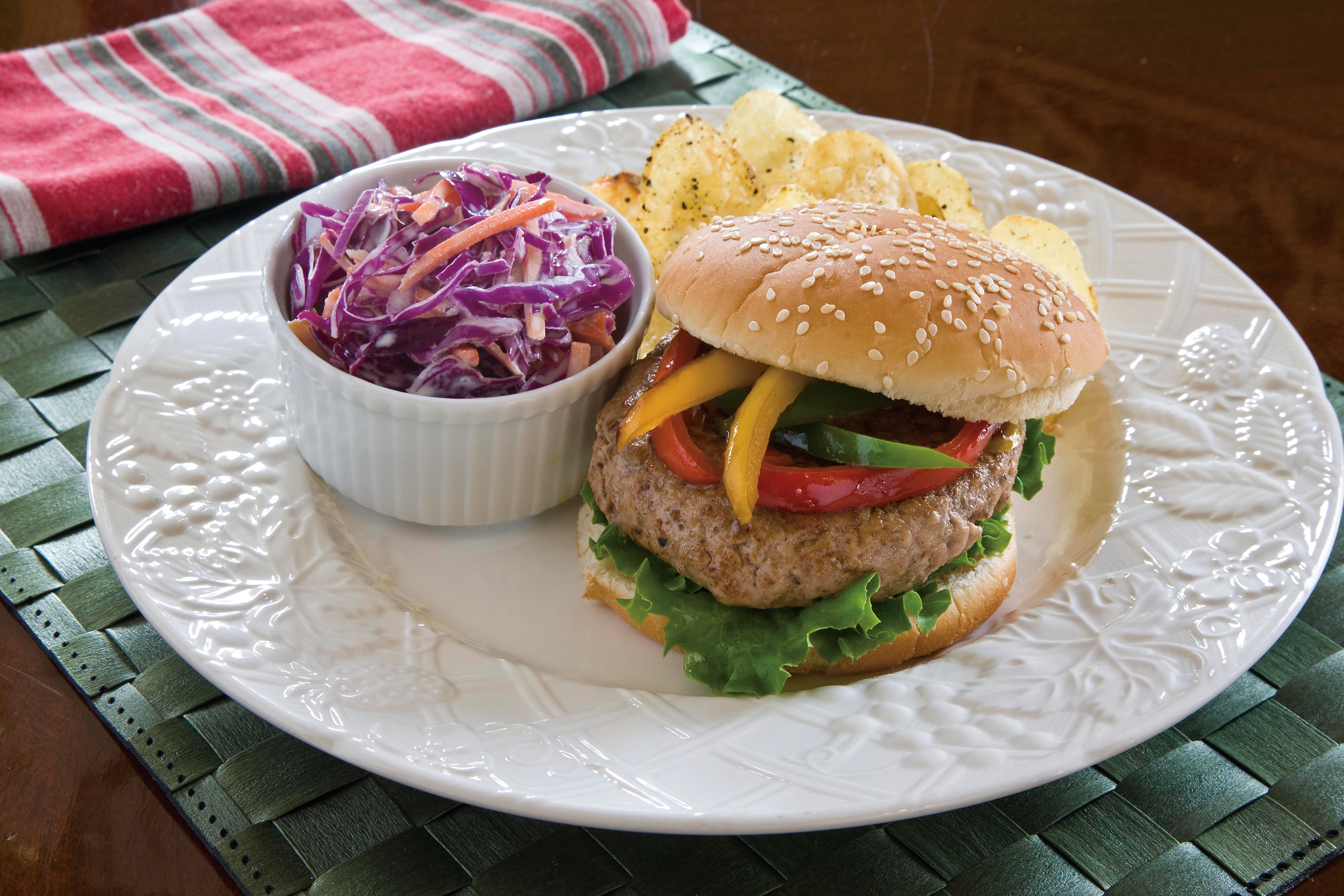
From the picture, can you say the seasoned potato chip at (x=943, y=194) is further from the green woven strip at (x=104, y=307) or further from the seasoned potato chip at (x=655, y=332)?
the green woven strip at (x=104, y=307)

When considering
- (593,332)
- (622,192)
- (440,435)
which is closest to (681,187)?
(622,192)

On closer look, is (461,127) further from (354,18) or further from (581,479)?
(581,479)

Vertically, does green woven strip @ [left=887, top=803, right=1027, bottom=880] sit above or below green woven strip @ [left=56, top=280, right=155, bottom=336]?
Answer: below

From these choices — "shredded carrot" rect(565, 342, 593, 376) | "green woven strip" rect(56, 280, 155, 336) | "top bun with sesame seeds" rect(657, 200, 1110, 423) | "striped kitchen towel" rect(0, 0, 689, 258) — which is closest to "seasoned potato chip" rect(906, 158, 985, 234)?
"top bun with sesame seeds" rect(657, 200, 1110, 423)

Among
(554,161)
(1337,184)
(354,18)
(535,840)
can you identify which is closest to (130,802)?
(535,840)

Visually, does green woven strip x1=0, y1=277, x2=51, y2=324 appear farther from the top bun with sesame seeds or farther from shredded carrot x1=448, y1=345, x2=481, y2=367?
the top bun with sesame seeds
